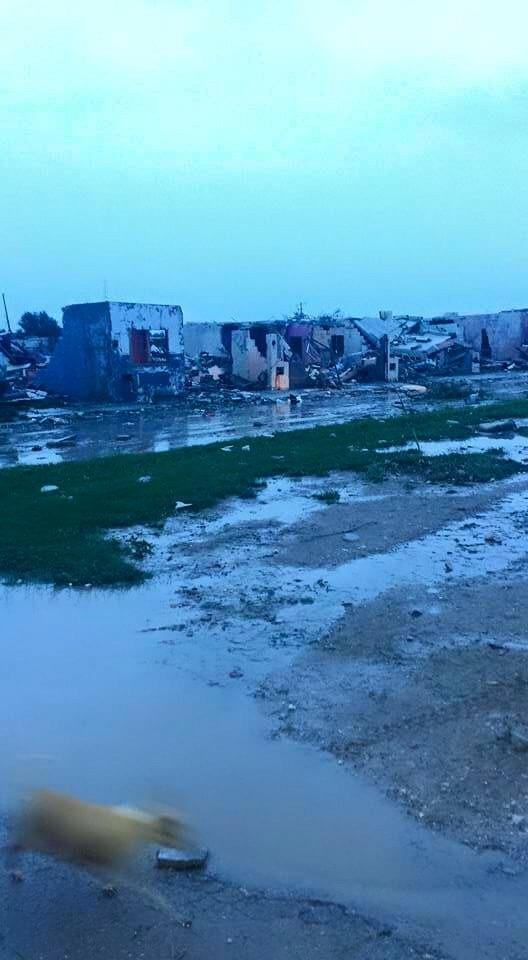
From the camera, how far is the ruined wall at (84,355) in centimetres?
2875

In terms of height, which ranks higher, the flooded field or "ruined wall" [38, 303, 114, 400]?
"ruined wall" [38, 303, 114, 400]

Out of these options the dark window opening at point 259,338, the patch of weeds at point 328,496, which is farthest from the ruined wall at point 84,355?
the patch of weeds at point 328,496

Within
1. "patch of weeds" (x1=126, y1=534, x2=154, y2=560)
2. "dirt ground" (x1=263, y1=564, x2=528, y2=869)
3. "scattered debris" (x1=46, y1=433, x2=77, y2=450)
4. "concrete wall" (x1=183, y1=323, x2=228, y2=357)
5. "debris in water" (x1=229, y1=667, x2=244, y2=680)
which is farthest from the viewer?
"concrete wall" (x1=183, y1=323, x2=228, y2=357)

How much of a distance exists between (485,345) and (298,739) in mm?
49869

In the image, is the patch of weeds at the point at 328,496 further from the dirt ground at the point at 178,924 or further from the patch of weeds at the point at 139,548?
the dirt ground at the point at 178,924

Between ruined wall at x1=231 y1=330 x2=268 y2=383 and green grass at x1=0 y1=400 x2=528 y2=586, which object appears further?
ruined wall at x1=231 y1=330 x2=268 y2=383

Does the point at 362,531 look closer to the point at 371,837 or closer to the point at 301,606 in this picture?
the point at 301,606

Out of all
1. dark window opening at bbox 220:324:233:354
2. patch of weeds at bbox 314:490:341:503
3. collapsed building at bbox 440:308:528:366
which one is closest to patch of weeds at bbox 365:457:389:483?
patch of weeds at bbox 314:490:341:503

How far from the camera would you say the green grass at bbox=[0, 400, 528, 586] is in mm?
7742

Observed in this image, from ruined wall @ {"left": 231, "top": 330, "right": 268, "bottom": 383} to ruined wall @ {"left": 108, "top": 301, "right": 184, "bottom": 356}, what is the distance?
4733mm

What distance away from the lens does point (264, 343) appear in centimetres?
3666

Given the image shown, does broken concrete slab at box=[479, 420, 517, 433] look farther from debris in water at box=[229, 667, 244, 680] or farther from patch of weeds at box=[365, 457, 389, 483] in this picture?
debris in water at box=[229, 667, 244, 680]

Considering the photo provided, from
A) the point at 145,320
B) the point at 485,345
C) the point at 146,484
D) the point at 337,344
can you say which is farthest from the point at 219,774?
the point at 485,345

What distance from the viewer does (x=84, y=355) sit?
29062 mm
